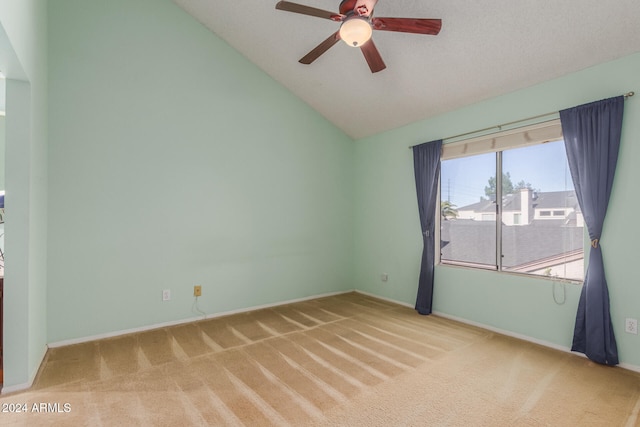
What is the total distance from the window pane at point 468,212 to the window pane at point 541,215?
0.52ft

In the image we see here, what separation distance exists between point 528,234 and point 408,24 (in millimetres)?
2350

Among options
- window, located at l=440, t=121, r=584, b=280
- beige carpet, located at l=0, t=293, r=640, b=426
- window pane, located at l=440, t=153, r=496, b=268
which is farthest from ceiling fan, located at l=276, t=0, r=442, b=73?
beige carpet, located at l=0, t=293, r=640, b=426

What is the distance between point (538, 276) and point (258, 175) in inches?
130

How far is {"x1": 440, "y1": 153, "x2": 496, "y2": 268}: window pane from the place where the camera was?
3443 millimetres

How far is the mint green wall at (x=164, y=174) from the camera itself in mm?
2889

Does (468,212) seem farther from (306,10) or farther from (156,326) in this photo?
→ (156,326)

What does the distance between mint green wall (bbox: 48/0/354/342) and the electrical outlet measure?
3.28 metres

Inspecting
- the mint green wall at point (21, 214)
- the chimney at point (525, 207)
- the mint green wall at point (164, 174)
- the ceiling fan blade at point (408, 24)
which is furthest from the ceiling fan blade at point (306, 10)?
the chimney at point (525, 207)

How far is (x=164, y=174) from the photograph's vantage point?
3354mm

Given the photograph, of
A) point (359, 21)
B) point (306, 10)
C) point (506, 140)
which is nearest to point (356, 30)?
point (359, 21)

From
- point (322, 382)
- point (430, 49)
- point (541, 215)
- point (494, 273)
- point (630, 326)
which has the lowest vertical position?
point (322, 382)

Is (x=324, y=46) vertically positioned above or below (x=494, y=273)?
above

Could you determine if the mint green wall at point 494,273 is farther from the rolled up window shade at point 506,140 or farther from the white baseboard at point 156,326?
the white baseboard at point 156,326

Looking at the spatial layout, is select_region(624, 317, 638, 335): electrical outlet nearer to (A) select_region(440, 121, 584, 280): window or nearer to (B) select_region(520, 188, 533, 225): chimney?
(A) select_region(440, 121, 584, 280): window
